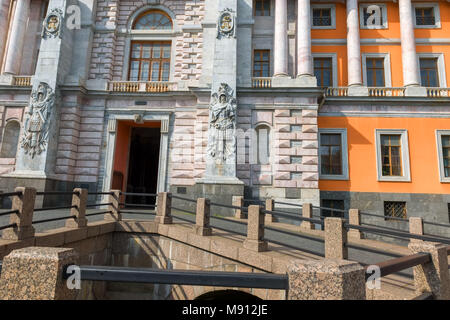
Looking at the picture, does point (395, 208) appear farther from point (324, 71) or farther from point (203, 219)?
point (203, 219)

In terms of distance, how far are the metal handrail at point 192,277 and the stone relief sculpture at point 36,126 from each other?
639 inches

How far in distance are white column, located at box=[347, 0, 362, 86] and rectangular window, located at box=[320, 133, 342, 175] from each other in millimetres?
3762

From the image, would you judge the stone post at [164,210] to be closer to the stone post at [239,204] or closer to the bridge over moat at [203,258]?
the bridge over moat at [203,258]

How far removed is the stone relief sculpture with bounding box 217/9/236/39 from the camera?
16062mm

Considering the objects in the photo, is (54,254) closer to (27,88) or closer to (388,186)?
(388,186)

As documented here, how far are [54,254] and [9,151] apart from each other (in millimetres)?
19081

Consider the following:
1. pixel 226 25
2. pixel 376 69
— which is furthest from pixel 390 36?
pixel 226 25

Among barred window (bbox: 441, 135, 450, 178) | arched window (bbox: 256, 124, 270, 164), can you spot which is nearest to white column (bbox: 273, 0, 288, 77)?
arched window (bbox: 256, 124, 270, 164)

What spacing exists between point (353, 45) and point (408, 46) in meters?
3.42

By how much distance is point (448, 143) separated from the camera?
1638 cm

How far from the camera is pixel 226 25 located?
16.1m

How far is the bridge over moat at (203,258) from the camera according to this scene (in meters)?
2.49

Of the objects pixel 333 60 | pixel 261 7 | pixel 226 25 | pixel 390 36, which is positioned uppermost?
pixel 261 7

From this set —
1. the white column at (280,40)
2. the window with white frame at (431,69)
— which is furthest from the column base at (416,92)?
the white column at (280,40)
